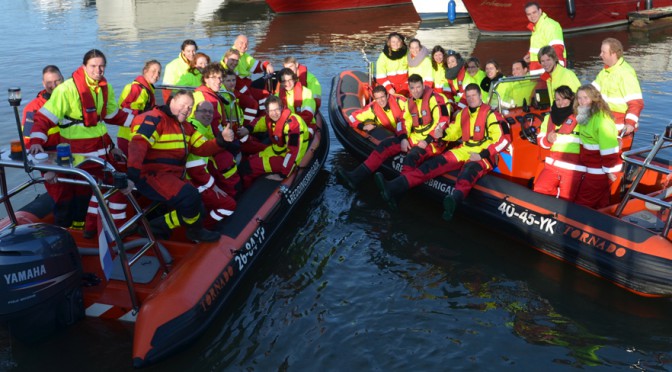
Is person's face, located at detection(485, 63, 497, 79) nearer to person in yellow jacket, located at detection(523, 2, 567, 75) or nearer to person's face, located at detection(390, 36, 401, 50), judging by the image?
person in yellow jacket, located at detection(523, 2, 567, 75)

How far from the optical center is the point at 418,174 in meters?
6.30

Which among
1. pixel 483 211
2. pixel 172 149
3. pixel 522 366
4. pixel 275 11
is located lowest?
pixel 522 366

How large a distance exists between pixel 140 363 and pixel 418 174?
339 cm

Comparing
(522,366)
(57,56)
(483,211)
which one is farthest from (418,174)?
(57,56)

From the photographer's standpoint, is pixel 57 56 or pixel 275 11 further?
pixel 275 11

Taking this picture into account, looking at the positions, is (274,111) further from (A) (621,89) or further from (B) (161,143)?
(A) (621,89)

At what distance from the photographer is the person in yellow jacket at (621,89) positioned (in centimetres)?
597

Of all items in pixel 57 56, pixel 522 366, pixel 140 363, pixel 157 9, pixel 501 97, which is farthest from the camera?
pixel 157 9

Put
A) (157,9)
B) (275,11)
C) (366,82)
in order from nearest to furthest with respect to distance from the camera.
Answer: (366,82) < (275,11) < (157,9)

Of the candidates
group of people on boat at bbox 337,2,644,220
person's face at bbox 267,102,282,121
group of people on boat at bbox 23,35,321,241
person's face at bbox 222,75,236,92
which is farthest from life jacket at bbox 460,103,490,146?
person's face at bbox 222,75,236,92

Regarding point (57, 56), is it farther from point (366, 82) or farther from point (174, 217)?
point (174, 217)

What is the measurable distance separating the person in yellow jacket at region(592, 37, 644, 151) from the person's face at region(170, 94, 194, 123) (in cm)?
407

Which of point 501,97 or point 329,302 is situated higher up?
point 501,97

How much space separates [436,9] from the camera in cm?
2006
